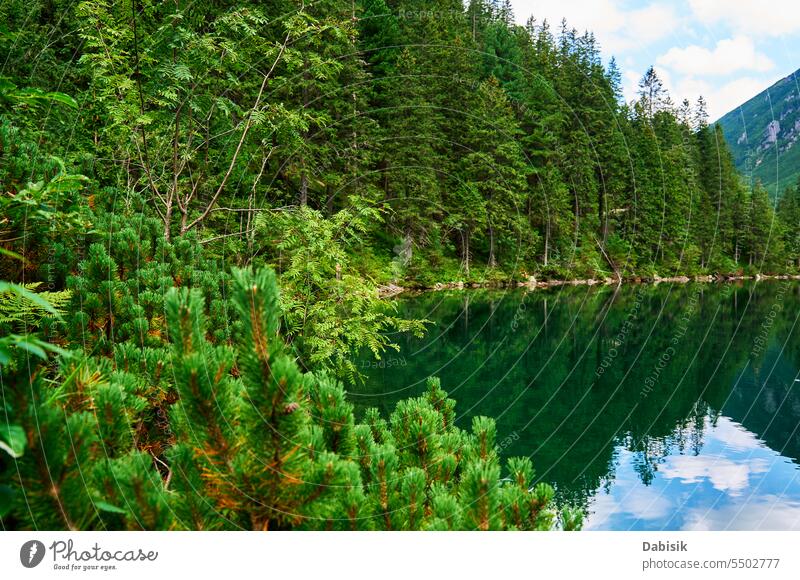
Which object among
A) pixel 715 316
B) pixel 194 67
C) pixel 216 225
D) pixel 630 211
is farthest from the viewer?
pixel 630 211

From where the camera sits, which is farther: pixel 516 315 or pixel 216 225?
pixel 516 315

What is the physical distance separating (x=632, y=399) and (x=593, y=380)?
4.66 feet

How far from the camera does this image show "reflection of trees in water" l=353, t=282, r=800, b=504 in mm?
10883

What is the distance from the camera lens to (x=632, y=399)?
566 inches

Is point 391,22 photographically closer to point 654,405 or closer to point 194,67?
point 654,405

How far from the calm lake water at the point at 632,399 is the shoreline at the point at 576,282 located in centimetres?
518

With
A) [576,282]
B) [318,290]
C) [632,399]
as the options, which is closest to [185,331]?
[318,290]

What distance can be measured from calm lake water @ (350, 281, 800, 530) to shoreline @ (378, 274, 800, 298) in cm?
518

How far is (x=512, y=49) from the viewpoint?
5581cm

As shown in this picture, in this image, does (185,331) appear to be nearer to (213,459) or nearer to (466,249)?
(213,459)

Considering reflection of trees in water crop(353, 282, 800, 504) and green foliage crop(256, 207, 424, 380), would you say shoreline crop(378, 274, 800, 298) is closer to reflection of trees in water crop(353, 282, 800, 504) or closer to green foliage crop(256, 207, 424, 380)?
reflection of trees in water crop(353, 282, 800, 504)

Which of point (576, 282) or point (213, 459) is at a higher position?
point (213, 459)

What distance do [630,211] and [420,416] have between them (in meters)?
49.1
